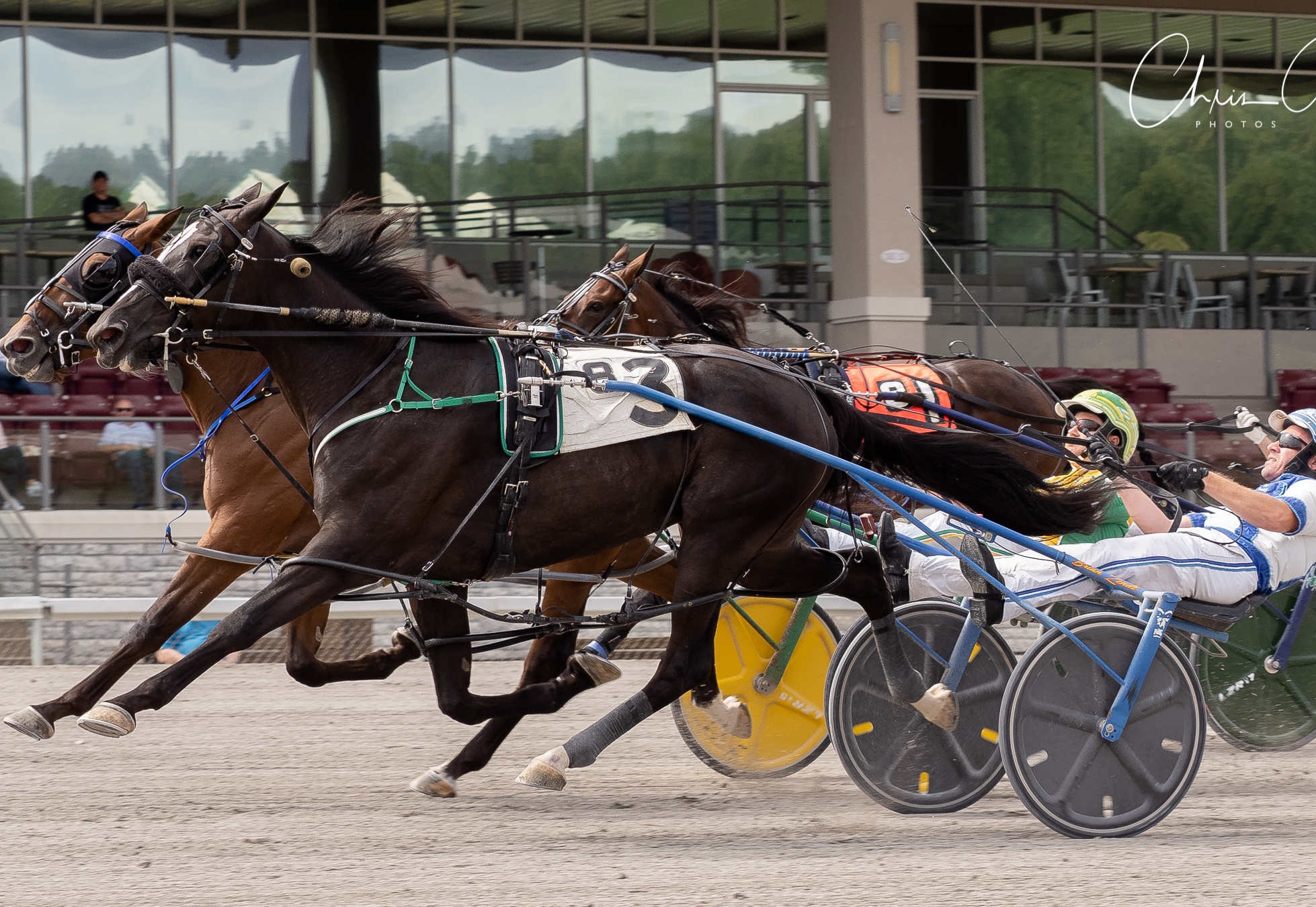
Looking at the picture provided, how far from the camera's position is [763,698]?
5.25 meters

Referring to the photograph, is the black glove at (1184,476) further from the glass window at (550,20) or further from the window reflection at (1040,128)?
the window reflection at (1040,128)

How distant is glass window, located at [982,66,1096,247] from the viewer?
1662cm

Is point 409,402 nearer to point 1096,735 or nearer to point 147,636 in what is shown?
point 147,636

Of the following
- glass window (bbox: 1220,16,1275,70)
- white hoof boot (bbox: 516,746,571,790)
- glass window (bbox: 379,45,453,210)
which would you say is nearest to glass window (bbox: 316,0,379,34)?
glass window (bbox: 379,45,453,210)

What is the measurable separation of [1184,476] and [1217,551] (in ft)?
1.18

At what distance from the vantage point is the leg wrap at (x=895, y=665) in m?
4.68

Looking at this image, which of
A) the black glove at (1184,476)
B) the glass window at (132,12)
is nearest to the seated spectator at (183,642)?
the black glove at (1184,476)

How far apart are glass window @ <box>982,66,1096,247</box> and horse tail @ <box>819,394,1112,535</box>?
12.4m

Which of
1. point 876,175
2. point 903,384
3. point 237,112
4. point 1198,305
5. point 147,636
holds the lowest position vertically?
point 147,636

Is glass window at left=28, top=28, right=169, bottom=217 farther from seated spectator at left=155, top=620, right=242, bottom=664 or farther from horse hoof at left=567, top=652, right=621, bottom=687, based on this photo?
horse hoof at left=567, top=652, right=621, bottom=687

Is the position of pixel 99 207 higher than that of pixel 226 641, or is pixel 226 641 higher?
pixel 99 207

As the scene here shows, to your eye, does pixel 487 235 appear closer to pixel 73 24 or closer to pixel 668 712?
pixel 73 24

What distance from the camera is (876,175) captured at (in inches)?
455

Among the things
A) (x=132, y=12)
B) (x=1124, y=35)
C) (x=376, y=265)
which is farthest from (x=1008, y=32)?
(x=376, y=265)
